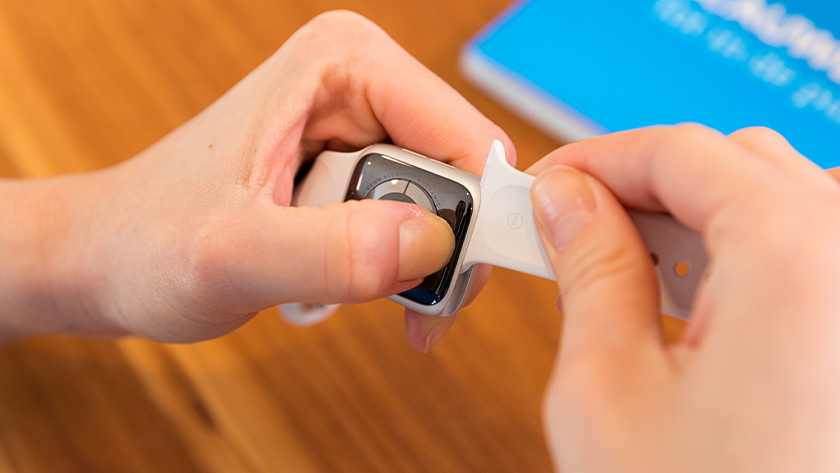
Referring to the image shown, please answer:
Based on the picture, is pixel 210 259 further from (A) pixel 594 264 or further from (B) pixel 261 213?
(A) pixel 594 264

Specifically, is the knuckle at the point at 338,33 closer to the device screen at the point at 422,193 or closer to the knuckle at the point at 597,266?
the device screen at the point at 422,193

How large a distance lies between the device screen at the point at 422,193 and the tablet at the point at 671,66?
313 millimetres

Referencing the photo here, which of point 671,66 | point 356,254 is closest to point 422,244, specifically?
point 356,254

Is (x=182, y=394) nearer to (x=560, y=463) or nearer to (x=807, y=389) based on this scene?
(x=560, y=463)

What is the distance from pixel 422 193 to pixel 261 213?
123 millimetres

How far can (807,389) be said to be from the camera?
0.23 meters

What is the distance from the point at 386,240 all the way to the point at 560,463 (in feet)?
0.59

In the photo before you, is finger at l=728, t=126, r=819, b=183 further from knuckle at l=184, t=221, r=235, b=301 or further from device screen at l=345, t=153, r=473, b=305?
knuckle at l=184, t=221, r=235, b=301

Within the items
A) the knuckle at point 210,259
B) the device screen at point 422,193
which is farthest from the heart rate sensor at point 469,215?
the knuckle at point 210,259

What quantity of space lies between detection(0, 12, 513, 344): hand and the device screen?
0.06ft

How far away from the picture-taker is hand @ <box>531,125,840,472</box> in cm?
24

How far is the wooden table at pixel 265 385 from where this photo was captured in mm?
597

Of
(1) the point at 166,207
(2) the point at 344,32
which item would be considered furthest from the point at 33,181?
(2) the point at 344,32

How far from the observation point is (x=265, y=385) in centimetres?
62
